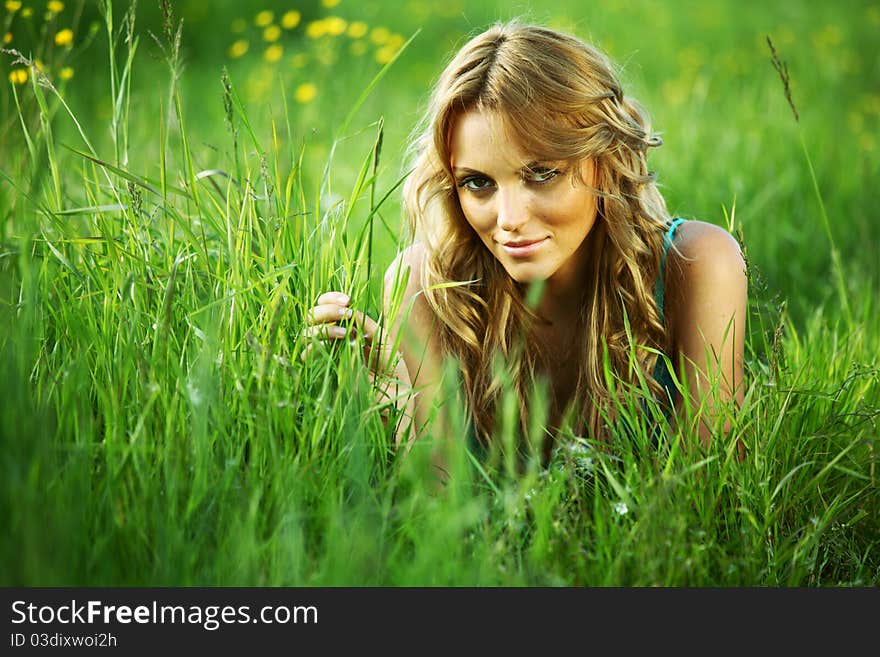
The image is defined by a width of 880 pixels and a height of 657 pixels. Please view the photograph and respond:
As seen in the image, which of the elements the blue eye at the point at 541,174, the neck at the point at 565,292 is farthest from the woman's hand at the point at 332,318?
the neck at the point at 565,292

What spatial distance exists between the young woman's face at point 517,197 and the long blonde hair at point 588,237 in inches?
1.3

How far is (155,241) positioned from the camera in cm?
220

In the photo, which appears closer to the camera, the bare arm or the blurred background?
the bare arm

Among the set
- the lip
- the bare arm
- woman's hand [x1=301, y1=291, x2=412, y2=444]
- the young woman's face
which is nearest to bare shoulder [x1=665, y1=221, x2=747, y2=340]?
the bare arm

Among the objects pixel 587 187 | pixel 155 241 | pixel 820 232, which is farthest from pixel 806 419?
pixel 820 232

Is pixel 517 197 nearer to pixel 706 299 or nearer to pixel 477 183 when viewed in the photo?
pixel 477 183

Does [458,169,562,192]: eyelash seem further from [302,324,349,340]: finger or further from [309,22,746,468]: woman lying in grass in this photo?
[302,324,349,340]: finger

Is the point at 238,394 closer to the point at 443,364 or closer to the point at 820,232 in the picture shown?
the point at 443,364

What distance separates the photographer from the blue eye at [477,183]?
2.11 metres

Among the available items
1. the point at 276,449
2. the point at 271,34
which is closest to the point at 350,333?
the point at 276,449

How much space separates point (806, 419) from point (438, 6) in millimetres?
6114

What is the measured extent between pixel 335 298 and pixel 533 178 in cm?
49

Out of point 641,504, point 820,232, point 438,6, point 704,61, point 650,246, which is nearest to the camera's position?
point 641,504

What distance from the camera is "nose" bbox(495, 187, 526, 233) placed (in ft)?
6.68
